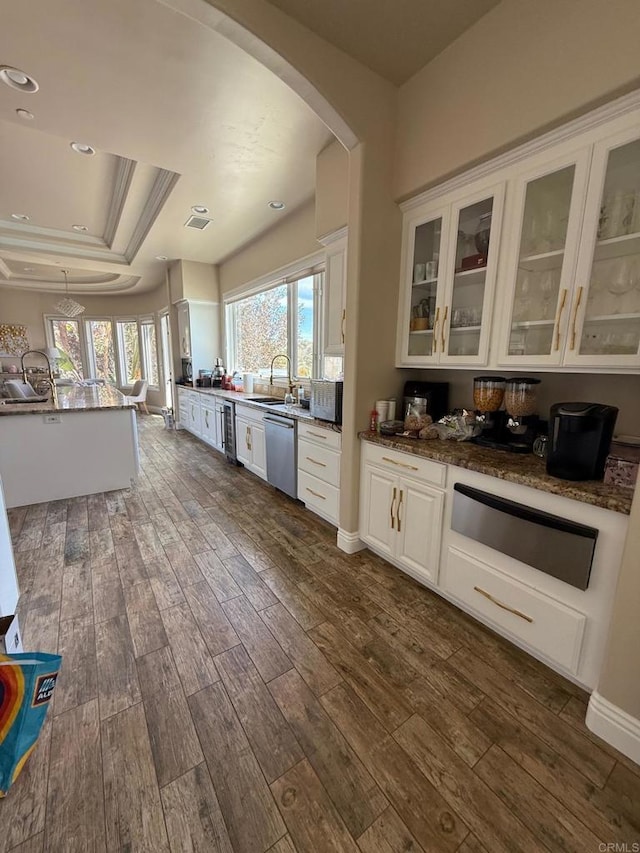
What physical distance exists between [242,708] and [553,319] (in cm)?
227

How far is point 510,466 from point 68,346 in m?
10.5

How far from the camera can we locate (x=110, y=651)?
5.49 feet

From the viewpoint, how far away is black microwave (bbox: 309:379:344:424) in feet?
8.62

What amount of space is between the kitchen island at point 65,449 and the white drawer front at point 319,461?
199cm

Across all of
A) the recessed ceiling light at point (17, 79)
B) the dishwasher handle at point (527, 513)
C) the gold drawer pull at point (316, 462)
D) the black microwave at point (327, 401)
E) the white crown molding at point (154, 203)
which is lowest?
the gold drawer pull at point (316, 462)

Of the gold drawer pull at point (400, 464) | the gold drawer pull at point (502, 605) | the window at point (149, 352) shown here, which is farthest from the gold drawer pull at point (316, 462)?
the window at point (149, 352)

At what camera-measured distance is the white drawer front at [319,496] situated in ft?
8.89

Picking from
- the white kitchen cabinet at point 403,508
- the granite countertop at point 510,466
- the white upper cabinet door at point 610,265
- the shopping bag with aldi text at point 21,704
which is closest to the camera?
the shopping bag with aldi text at point 21,704

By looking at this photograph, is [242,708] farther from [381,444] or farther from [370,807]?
[381,444]

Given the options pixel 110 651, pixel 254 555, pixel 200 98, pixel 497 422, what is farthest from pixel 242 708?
pixel 200 98

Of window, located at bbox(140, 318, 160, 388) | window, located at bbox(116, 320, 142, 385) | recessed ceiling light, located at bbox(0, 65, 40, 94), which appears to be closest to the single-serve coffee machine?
recessed ceiling light, located at bbox(0, 65, 40, 94)

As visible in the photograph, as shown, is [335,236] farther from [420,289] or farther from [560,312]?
[560,312]

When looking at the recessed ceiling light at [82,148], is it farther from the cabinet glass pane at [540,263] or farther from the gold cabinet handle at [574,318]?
the gold cabinet handle at [574,318]

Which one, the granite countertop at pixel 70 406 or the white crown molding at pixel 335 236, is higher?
the white crown molding at pixel 335 236
